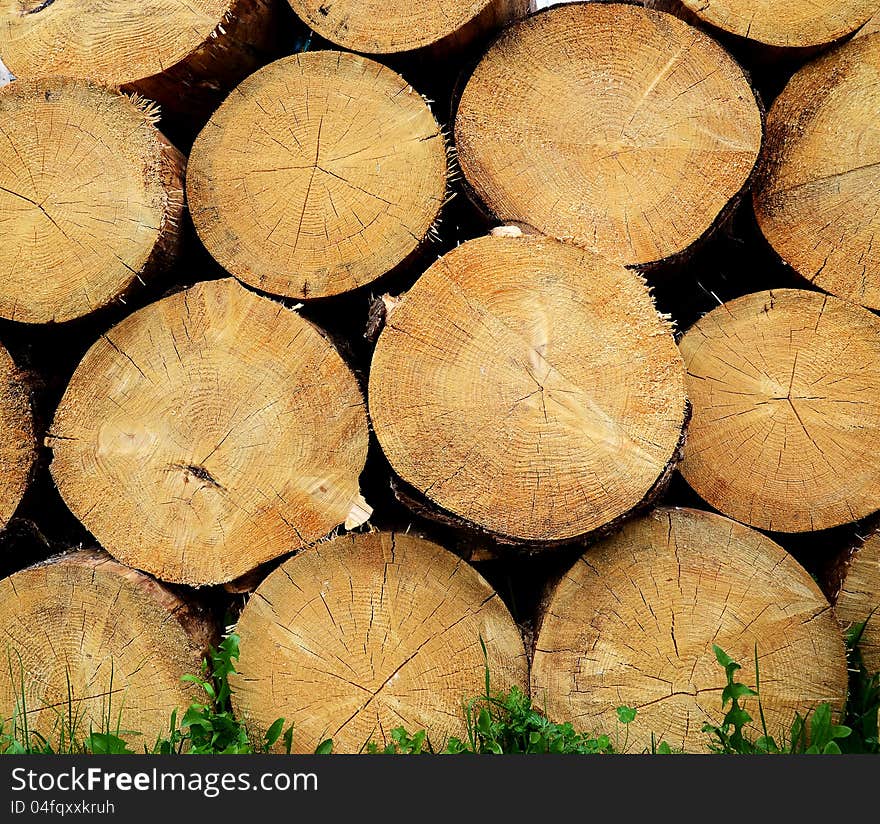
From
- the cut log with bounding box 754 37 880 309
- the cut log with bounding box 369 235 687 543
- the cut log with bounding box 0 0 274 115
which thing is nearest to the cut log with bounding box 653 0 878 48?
the cut log with bounding box 754 37 880 309

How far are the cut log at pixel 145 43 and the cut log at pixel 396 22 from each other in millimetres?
223

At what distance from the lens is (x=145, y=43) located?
100 inches

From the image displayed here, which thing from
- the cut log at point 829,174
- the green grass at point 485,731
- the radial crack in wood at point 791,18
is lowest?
the green grass at point 485,731

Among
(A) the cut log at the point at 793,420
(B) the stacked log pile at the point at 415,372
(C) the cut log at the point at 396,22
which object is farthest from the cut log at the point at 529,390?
(C) the cut log at the point at 396,22

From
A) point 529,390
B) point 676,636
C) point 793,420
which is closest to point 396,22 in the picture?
point 529,390

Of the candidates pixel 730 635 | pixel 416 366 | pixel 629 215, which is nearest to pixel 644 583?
pixel 730 635

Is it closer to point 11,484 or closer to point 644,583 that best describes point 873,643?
point 644,583

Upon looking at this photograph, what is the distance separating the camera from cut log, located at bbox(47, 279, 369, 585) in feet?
7.80

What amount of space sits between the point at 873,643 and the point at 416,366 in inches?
61.8

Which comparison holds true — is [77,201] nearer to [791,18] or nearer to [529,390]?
[529,390]

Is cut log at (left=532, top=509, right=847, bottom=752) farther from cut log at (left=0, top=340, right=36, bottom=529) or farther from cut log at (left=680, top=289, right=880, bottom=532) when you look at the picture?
cut log at (left=0, top=340, right=36, bottom=529)

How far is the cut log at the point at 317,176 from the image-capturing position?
2.42 m

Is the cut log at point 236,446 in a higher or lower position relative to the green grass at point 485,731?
higher

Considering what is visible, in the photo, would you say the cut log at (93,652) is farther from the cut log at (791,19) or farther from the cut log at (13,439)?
the cut log at (791,19)
